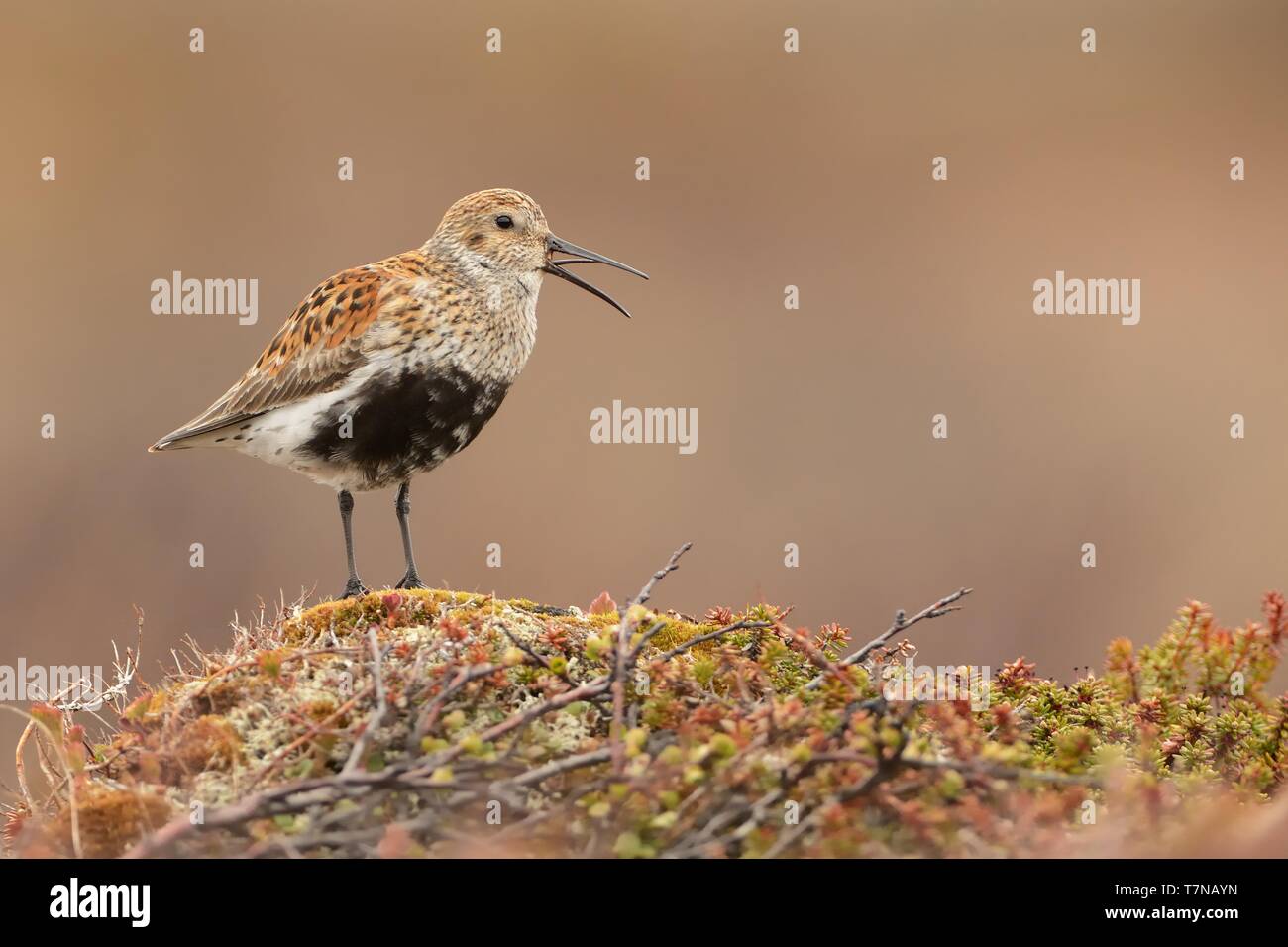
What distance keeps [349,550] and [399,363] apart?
1099 mm

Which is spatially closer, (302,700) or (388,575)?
(302,700)

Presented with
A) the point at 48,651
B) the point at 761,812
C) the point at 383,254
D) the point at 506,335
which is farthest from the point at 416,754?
the point at 383,254

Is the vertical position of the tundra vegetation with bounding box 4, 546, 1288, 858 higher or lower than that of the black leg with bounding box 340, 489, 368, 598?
lower

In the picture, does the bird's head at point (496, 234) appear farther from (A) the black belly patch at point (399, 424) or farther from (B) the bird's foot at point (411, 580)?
(B) the bird's foot at point (411, 580)

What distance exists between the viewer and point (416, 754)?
3.79 meters

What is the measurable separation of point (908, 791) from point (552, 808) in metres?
1.01

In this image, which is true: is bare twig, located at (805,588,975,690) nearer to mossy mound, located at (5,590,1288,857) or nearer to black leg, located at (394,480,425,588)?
mossy mound, located at (5,590,1288,857)

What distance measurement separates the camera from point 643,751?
369cm

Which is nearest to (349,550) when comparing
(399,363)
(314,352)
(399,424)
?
(399,424)

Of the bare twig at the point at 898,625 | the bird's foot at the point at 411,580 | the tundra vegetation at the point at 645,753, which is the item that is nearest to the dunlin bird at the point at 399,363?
the bird's foot at the point at 411,580

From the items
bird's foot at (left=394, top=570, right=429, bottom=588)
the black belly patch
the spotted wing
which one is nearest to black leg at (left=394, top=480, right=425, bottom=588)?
bird's foot at (left=394, top=570, right=429, bottom=588)

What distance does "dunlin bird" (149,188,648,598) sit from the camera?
7160 mm
